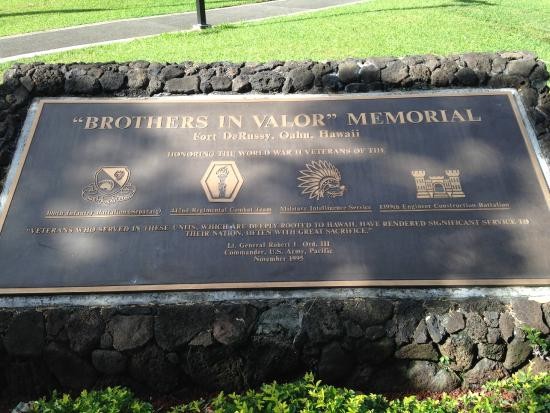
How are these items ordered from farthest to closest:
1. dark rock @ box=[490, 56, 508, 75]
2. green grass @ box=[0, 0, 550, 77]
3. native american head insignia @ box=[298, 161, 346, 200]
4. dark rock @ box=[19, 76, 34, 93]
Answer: green grass @ box=[0, 0, 550, 77] < dark rock @ box=[490, 56, 508, 75] < dark rock @ box=[19, 76, 34, 93] < native american head insignia @ box=[298, 161, 346, 200]

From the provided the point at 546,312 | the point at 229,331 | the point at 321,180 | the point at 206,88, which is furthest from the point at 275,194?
the point at 546,312

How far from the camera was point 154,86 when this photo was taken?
14.9 feet

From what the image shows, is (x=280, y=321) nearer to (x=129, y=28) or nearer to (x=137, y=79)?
(x=137, y=79)

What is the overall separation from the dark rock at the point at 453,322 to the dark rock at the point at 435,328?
0.03 metres

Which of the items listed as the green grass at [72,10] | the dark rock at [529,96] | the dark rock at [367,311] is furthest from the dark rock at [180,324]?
the green grass at [72,10]

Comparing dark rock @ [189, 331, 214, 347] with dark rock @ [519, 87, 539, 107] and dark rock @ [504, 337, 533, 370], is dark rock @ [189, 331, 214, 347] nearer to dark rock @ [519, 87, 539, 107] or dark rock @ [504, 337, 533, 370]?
dark rock @ [504, 337, 533, 370]

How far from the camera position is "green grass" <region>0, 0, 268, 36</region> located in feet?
37.7

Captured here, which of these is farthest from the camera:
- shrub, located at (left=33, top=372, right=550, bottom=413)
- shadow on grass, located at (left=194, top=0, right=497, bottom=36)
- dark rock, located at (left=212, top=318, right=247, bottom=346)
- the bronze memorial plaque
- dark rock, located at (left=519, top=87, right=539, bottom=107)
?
shadow on grass, located at (left=194, top=0, right=497, bottom=36)

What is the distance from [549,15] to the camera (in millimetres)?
10594

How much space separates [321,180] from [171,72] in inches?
65.3

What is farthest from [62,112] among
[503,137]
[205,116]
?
[503,137]

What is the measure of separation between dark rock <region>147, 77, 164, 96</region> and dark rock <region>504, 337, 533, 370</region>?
10.4 ft

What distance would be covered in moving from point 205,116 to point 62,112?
1117 millimetres

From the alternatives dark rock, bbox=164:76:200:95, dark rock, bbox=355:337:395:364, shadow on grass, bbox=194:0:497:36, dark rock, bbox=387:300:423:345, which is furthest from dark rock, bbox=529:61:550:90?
shadow on grass, bbox=194:0:497:36
